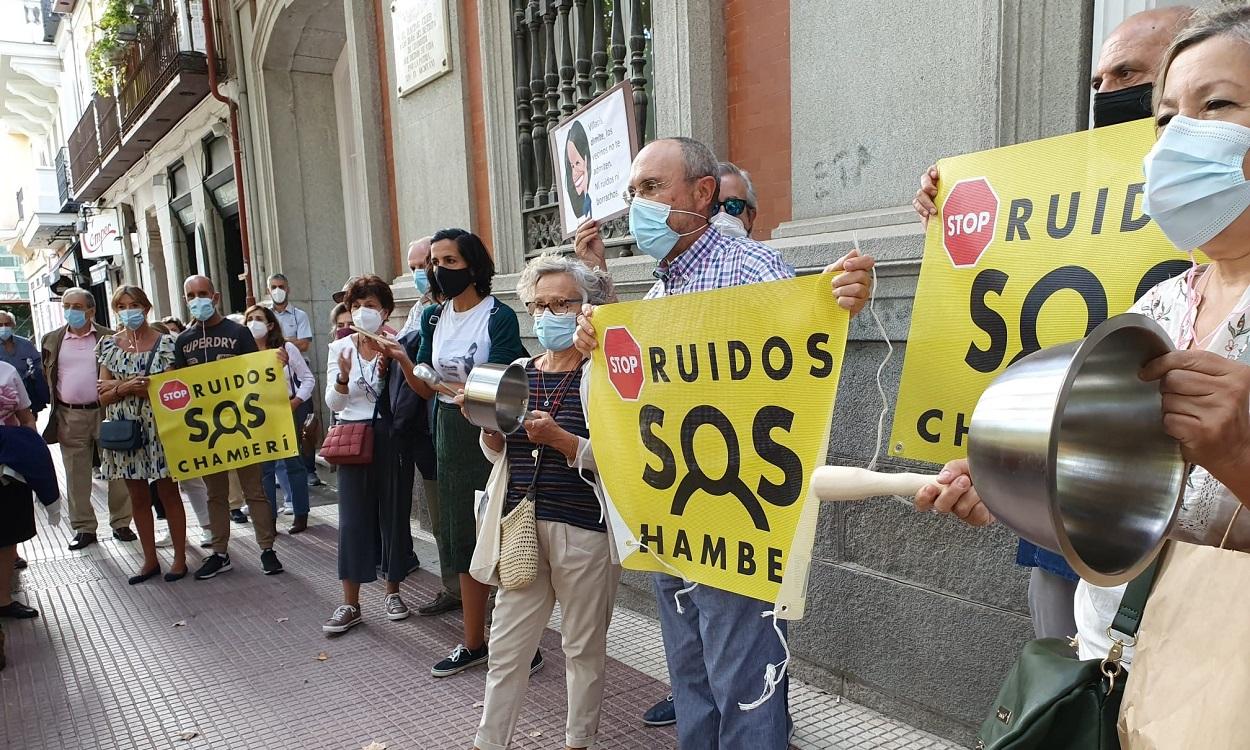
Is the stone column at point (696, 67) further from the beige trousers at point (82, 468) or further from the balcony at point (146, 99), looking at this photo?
the balcony at point (146, 99)

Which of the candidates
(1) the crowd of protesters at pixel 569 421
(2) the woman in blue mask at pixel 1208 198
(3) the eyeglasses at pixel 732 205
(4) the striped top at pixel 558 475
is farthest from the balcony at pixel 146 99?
(2) the woman in blue mask at pixel 1208 198

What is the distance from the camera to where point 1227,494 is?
1232 millimetres

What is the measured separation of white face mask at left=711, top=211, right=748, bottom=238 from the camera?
118 inches

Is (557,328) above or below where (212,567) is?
above

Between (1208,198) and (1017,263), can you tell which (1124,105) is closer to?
(1017,263)

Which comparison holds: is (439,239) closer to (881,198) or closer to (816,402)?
(881,198)

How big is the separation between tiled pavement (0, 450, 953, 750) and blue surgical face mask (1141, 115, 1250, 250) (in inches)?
92.2

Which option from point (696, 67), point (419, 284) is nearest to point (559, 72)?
point (696, 67)

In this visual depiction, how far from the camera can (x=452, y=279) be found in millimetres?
3707

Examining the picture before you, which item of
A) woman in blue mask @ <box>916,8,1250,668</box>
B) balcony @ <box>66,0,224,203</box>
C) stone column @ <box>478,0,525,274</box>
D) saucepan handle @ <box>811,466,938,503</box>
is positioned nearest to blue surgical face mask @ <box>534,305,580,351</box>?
saucepan handle @ <box>811,466,938,503</box>

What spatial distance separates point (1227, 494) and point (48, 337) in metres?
8.74

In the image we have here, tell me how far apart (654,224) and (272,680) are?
312cm

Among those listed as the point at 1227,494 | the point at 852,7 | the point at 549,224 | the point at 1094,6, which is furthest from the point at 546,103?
the point at 1227,494

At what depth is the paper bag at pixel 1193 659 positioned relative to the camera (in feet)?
3.29
